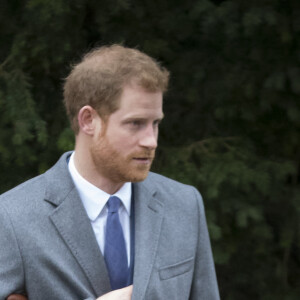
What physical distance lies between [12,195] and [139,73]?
1.83 ft

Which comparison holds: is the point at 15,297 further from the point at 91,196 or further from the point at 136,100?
the point at 136,100

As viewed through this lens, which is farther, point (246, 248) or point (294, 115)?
point (246, 248)

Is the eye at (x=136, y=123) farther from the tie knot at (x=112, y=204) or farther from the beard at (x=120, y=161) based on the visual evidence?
the tie knot at (x=112, y=204)

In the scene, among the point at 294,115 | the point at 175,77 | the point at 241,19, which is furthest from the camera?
the point at 175,77

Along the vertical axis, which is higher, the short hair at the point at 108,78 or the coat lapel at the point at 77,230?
the short hair at the point at 108,78

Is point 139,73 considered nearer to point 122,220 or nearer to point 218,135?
point 122,220

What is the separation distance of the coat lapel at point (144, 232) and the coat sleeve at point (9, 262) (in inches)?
14.3

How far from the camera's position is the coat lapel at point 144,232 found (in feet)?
6.15

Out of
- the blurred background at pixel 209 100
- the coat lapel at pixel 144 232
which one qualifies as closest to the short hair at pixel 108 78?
the coat lapel at pixel 144 232

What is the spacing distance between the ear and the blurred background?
48.0 inches

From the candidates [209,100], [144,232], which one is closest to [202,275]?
[144,232]

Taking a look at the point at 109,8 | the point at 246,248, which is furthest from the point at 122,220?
the point at 246,248

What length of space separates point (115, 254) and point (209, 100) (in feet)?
7.26

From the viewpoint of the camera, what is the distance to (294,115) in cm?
373
